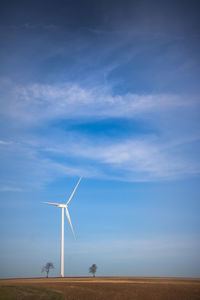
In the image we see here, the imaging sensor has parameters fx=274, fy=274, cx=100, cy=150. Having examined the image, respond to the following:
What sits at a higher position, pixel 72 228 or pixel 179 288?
pixel 72 228

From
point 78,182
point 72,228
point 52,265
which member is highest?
point 78,182

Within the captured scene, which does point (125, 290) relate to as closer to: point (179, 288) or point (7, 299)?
point (179, 288)

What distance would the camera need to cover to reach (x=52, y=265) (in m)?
152

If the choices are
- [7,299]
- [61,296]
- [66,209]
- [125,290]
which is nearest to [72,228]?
[66,209]

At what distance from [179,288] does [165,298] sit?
947 cm

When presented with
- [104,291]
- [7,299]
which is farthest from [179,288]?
[7,299]

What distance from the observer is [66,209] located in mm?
109312

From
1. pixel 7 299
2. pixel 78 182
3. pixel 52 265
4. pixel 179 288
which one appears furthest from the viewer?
pixel 52 265

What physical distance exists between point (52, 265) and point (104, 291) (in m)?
114

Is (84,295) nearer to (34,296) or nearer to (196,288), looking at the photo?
(34,296)

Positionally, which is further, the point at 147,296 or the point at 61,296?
the point at 147,296

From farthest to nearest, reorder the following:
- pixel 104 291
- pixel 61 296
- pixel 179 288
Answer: pixel 179 288 < pixel 104 291 < pixel 61 296

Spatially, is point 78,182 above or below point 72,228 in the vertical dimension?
above

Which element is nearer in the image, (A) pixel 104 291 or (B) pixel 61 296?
(B) pixel 61 296
